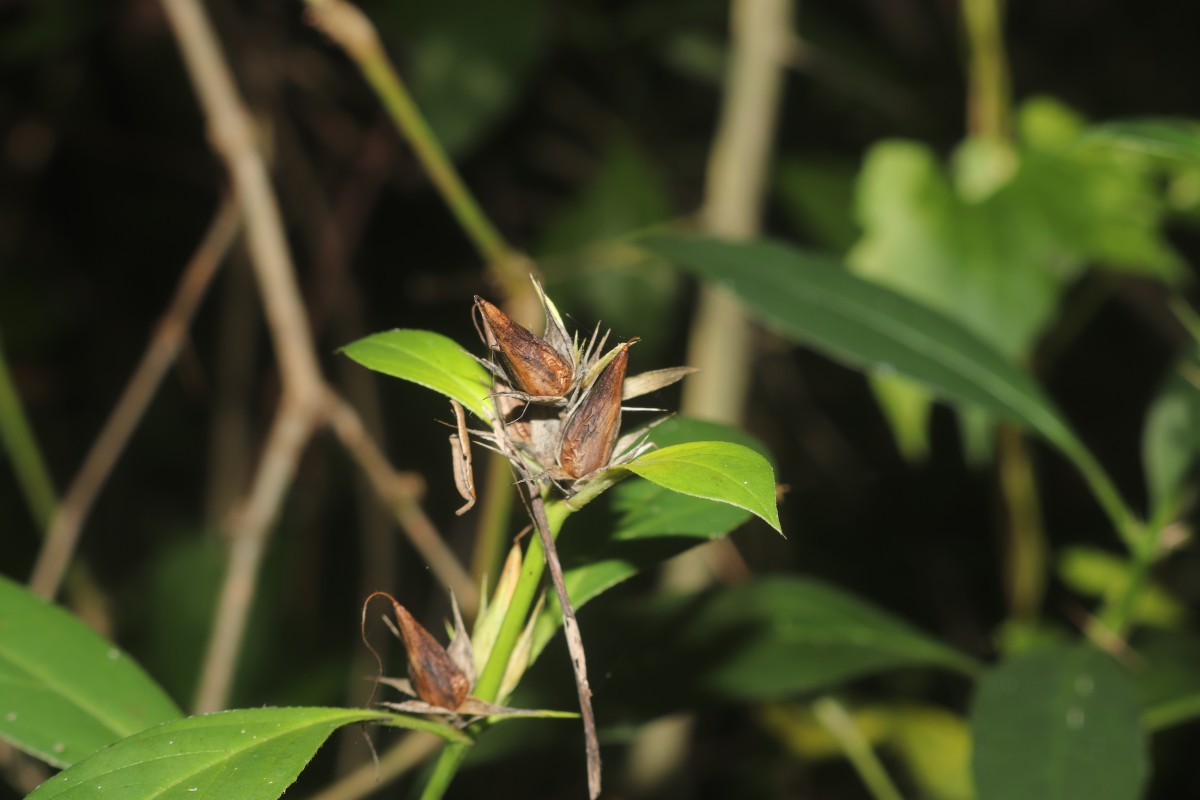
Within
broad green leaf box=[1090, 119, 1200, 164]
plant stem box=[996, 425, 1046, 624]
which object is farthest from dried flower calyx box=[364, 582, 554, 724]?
plant stem box=[996, 425, 1046, 624]

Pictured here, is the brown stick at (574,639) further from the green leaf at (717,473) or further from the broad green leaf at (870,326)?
the broad green leaf at (870,326)

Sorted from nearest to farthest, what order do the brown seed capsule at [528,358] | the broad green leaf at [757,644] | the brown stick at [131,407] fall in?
the brown seed capsule at [528,358], the broad green leaf at [757,644], the brown stick at [131,407]

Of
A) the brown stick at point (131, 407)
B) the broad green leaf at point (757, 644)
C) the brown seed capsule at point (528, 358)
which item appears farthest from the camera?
the brown stick at point (131, 407)

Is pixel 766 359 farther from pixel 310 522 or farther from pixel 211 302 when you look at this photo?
pixel 211 302

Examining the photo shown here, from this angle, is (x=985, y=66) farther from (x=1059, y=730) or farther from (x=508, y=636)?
(x=508, y=636)

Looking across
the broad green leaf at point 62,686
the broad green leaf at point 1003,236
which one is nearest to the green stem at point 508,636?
the broad green leaf at point 62,686

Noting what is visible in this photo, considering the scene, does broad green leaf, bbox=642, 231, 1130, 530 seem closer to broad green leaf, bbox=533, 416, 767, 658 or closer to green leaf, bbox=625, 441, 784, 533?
broad green leaf, bbox=533, 416, 767, 658

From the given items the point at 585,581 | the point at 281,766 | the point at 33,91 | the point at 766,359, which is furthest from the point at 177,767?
the point at 33,91
